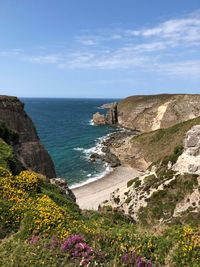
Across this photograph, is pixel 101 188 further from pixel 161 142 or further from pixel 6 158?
pixel 6 158

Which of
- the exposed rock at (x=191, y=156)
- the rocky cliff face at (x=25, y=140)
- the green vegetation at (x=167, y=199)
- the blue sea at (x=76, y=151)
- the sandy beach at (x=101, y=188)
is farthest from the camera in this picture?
the blue sea at (x=76, y=151)

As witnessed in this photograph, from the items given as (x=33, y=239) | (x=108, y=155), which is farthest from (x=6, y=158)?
(x=108, y=155)

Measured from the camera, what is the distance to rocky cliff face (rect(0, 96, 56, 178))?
142ft

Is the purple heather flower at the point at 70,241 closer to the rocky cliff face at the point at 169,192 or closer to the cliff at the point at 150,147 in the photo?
the rocky cliff face at the point at 169,192

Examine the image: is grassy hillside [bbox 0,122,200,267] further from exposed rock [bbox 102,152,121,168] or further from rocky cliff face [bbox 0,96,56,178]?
exposed rock [bbox 102,152,121,168]

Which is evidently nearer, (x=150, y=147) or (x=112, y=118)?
(x=150, y=147)

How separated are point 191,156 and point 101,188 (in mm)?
22171

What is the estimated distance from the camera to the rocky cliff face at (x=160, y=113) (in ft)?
409

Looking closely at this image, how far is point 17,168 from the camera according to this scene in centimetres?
2739

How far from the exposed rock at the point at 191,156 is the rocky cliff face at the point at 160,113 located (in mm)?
78920

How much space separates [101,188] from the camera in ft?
198

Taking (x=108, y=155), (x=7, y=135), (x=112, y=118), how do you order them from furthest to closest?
(x=112, y=118) < (x=108, y=155) < (x=7, y=135)

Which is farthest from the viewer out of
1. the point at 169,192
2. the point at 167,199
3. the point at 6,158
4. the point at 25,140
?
the point at 25,140

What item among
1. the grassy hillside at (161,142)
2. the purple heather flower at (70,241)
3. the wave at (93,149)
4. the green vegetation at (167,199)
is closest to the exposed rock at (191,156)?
the green vegetation at (167,199)
